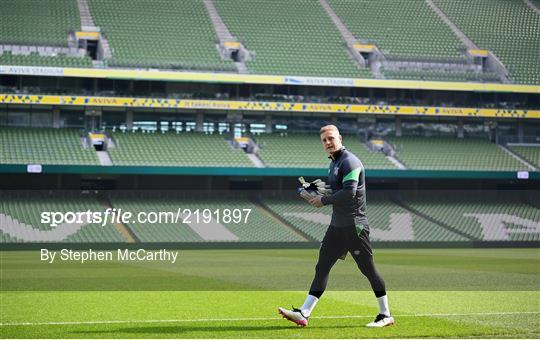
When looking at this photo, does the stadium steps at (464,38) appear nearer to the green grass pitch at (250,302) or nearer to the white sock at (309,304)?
the green grass pitch at (250,302)

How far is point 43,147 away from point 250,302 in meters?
38.7

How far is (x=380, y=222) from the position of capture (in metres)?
49.7

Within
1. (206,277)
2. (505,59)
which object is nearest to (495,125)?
(505,59)

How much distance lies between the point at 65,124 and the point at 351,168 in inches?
1867

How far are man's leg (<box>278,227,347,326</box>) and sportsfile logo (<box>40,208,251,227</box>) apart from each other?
34958mm

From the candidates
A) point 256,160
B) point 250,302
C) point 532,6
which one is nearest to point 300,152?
point 256,160

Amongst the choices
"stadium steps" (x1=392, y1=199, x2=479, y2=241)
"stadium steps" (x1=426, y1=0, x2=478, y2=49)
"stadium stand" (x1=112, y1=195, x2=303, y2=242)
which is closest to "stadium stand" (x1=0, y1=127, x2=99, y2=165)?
"stadium stand" (x1=112, y1=195, x2=303, y2=242)

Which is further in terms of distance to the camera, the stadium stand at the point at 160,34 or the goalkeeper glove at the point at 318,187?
the stadium stand at the point at 160,34

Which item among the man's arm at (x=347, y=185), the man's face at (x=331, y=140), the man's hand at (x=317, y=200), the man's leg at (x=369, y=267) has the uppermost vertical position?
the man's face at (x=331, y=140)

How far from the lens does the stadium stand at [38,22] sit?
2179 inches

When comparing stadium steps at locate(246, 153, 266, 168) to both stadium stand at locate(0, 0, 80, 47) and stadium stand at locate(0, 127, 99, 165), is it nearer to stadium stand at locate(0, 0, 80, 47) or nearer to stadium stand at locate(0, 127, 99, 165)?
stadium stand at locate(0, 127, 99, 165)

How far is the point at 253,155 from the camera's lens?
55.6 meters

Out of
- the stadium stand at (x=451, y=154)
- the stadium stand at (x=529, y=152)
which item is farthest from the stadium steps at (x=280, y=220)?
the stadium stand at (x=529, y=152)

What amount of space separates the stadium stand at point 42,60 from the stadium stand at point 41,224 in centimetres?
959
